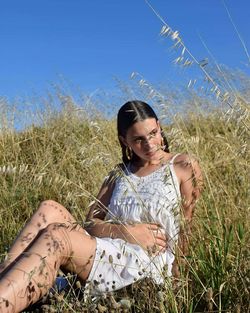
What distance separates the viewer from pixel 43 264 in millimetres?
2174

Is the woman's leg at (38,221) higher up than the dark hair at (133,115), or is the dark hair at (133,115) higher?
the dark hair at (133,115)

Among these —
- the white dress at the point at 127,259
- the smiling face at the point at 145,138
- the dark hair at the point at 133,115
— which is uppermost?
the dark hair at the point at 133,115

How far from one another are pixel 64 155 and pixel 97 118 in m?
1.38

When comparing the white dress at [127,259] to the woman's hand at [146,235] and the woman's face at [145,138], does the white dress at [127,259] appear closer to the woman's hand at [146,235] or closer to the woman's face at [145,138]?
the woman's hand at [146,235]

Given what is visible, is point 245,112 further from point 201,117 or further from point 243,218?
point 201,117

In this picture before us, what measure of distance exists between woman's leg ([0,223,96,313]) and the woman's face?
59cm

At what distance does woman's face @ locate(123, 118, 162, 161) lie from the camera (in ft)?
9.37

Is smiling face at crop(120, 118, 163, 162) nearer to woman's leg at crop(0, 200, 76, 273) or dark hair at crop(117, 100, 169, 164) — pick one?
dark hair at crop(117, 100, 169, 164)

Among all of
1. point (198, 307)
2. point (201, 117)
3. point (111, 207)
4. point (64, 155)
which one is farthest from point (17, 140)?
point (198, 307)

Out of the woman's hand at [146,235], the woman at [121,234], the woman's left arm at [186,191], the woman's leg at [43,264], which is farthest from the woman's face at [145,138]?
the woman's leg at [43,264]

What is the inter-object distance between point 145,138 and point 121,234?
0.49 m

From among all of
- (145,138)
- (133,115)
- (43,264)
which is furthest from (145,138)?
(43,264)

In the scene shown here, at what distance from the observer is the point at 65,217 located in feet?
9.15

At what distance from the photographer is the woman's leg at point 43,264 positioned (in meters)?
2.13
